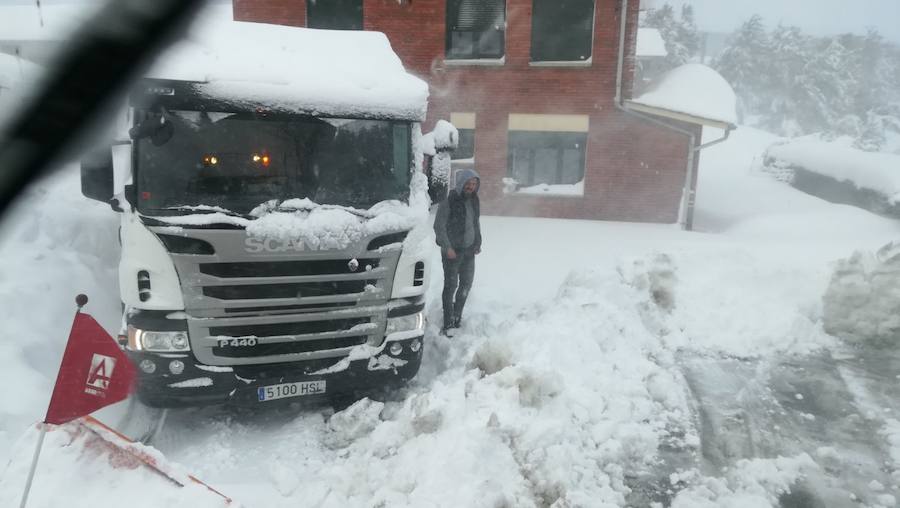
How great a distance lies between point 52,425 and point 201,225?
1.60 m

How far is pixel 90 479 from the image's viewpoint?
2.90m

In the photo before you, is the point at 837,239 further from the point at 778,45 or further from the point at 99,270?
the point at 778,45

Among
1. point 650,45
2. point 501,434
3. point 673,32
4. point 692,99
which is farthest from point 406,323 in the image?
point 673,32

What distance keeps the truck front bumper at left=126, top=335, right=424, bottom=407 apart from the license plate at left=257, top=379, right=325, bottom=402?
25 mm

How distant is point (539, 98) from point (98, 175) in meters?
11.0

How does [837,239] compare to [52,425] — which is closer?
[52,425]

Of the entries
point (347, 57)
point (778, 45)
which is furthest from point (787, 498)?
point (778, 45)

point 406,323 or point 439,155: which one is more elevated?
point 439,155

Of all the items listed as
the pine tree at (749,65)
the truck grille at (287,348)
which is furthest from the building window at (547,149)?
the pine tree at (749,65)

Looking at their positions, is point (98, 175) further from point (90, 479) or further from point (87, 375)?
point (90, 479)

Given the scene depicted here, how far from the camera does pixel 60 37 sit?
5988mm

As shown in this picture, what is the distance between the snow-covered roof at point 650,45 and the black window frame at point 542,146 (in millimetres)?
9251

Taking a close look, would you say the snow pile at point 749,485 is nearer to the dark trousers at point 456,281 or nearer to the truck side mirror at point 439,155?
the truck side mirror at point 439,155

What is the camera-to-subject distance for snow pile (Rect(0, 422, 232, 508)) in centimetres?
283
